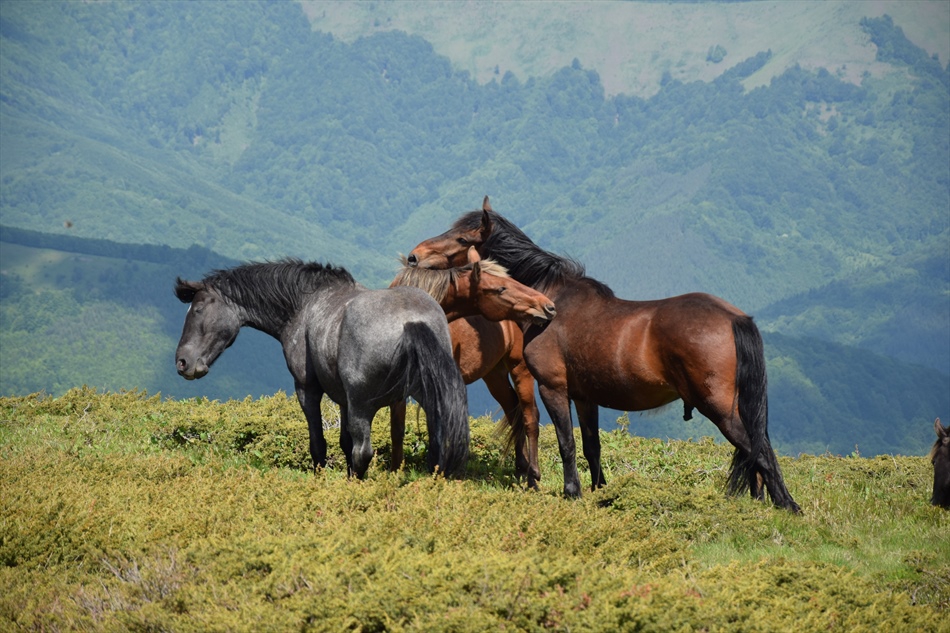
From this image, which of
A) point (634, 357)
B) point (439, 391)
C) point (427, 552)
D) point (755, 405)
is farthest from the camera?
point (634, 357)

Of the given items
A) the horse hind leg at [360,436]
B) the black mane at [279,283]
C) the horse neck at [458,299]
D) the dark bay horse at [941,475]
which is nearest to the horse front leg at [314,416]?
the horse hind leg at [360,436]

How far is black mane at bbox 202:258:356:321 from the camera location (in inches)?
392

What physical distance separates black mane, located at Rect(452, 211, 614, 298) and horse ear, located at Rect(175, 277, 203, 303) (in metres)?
2.85

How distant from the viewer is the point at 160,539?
279 inches

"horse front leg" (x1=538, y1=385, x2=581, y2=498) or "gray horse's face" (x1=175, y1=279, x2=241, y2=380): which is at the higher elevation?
"gray horse's face" (x1=175, y1=279, x2=241, y2=380)

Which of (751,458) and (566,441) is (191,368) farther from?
(751,458)

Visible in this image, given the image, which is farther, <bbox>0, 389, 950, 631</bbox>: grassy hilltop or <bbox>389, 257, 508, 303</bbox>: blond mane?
<bbox>389, 257, 508, 303</bbox>: blond mane

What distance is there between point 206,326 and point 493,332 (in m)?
2.70

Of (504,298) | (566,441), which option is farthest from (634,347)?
(504,298)

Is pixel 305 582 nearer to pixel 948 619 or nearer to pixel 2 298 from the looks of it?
pixel 948 619

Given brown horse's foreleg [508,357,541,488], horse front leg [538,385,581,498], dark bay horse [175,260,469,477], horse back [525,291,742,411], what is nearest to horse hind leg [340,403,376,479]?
dark bay horse [175,260,469,477]

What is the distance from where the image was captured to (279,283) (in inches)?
393

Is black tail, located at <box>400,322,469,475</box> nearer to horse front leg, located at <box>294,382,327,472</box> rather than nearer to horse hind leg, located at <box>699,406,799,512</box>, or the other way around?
horse front leg, located at <box>294,382,327,472</box>

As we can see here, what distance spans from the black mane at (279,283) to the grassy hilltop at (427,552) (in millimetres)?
1524
